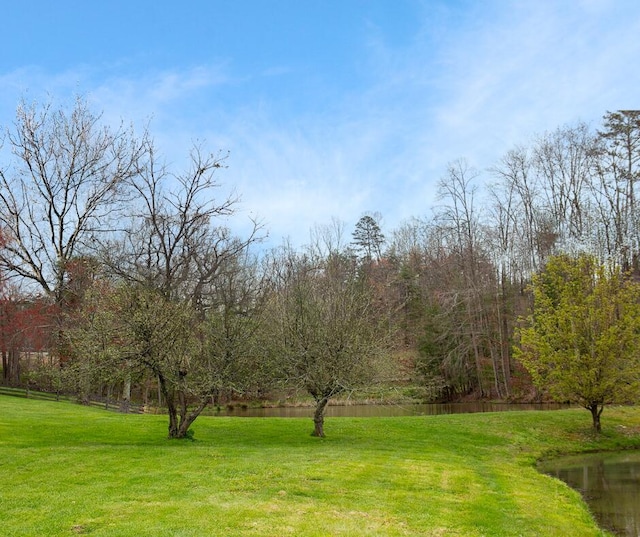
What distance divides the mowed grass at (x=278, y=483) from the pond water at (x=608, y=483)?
543 millimetres

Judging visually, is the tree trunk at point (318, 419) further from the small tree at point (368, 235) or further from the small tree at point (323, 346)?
the small tree at point (368, 235)

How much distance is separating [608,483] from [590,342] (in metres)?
7.26

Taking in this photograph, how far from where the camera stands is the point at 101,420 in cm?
2102

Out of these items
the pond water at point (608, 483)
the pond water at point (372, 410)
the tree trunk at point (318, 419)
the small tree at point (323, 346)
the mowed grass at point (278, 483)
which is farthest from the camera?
the pond water at point (372, 410)

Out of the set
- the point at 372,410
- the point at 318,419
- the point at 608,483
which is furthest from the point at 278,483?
the point at 372,410

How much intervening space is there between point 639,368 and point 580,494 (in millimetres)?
9075

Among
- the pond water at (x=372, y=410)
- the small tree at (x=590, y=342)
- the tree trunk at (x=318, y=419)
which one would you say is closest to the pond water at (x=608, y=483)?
the small tree at (x=590, y=342)

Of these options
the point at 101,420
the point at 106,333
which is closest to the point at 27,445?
the point at 106,333

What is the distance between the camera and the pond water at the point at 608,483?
10.5 m

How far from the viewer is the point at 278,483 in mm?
10164

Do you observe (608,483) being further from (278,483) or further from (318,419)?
(278,483)

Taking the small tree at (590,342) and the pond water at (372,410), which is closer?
the small tree at (590,342)

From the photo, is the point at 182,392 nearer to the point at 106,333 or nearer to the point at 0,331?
the point at 106,333

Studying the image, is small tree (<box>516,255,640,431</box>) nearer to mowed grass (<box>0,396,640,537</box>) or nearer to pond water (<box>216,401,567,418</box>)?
mowed grass (<box>0,396,640,537</box>)
